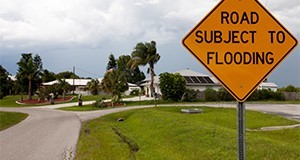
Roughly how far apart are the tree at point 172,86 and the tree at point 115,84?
4948 millimetres

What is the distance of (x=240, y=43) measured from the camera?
3631 millimetres

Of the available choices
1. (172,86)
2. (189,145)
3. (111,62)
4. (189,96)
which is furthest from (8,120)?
(111,62)

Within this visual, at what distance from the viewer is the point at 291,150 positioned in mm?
7594

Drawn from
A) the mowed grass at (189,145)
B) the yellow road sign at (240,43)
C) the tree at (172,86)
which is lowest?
the mowed grass at (189,145)

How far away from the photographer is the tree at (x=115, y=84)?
40750mm

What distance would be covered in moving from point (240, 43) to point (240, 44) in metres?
0.01

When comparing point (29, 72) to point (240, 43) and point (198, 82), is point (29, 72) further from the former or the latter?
point (240, 43)

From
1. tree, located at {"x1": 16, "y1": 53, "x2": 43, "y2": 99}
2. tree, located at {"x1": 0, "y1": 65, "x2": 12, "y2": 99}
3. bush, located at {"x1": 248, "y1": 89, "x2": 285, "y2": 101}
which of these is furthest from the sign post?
tree, located at {"x1": 0, "y1": 65, "x2": 12, "y2": 99}

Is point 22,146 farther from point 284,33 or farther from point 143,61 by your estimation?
point 143,61

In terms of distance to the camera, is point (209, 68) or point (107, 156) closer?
point (209, 68)

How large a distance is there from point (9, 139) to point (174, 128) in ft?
23.5

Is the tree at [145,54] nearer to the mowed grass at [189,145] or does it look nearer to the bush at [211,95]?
the bush at [211,95]

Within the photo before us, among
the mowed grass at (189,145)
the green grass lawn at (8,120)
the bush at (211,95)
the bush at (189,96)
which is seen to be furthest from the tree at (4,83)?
the mowed grass at (189,145)

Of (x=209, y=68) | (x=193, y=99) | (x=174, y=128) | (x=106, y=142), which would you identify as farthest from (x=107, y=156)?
(x=193, y=99)
